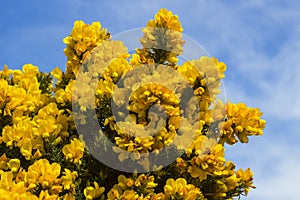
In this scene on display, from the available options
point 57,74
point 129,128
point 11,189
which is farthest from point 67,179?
point 57,74

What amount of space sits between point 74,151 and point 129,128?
67cm

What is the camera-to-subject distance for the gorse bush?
634cm

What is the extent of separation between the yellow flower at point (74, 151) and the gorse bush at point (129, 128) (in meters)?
0.01

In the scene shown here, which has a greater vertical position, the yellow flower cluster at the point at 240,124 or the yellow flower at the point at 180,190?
the yellow flower cluster at the point at 240,124

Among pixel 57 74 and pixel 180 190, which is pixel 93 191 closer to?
pixel 180 190

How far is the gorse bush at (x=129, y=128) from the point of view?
6344mm

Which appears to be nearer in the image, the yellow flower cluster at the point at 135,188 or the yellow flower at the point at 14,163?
the yellow flower cluster at the point at 135,188

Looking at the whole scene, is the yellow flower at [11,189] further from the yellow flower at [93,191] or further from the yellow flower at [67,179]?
the yellow flower at [93,191]

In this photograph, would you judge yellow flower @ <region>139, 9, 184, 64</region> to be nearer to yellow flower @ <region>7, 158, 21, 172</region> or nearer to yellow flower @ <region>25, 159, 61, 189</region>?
yellow flower @ <region>25, 159, 61, 189</region>

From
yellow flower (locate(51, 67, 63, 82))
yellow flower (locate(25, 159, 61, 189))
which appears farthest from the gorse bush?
yellow flower (locate(51, 67, 63, 82))

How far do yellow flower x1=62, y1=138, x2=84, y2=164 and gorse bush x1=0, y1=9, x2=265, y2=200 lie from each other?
0.04 feet

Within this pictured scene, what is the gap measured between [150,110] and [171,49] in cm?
97

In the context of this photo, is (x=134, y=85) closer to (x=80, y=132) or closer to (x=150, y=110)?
(x=150, y=110)

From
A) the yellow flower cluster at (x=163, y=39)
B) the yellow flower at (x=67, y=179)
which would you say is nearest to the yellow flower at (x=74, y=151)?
the yellow flower at (x=67, y=179)
